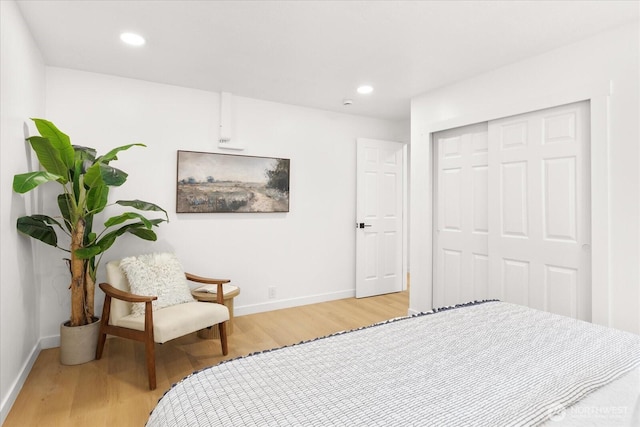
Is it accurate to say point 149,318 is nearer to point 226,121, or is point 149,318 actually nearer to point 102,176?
point 102,176

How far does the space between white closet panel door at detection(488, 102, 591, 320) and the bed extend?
1.18m

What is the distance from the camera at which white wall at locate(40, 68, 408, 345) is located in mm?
3188

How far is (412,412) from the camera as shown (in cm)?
98

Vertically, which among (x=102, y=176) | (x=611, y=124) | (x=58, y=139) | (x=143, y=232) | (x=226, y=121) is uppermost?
(x=226, y=121)

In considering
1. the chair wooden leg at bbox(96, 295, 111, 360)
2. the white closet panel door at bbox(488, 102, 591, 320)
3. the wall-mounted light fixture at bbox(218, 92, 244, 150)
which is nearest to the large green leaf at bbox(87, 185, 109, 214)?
the chair wooden leg at bbox(96, 295, 111, 360)

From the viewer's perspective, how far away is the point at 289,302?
13.9ft

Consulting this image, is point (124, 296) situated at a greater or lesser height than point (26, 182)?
lesser

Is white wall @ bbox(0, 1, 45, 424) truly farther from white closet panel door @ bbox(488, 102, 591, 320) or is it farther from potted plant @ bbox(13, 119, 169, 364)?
white closet panel door @ bbox(488, 102, 591, 320)

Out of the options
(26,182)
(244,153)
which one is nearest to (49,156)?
(26,182)

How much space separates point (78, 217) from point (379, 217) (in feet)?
11.3

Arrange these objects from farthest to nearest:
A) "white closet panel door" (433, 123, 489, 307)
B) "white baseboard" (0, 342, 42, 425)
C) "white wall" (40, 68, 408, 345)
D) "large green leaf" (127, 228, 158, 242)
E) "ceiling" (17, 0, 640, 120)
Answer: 1. "white closet panel door" (433, 123, 489, 307)
2. "white wall" (40, 68, 408, 345)
3. "large green leaf" (127, 228, 158, 242)
4. "ceiling" (17, 0, 640, 120)
5. "white baseboard" (0, 342, 42, 425)

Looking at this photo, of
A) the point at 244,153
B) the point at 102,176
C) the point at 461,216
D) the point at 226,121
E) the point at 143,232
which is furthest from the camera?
the point at 244,153

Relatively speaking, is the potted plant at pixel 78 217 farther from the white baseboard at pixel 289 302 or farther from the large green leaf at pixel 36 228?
the white baseboard at pixel 289 302

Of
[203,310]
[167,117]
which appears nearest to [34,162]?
[167,117]
